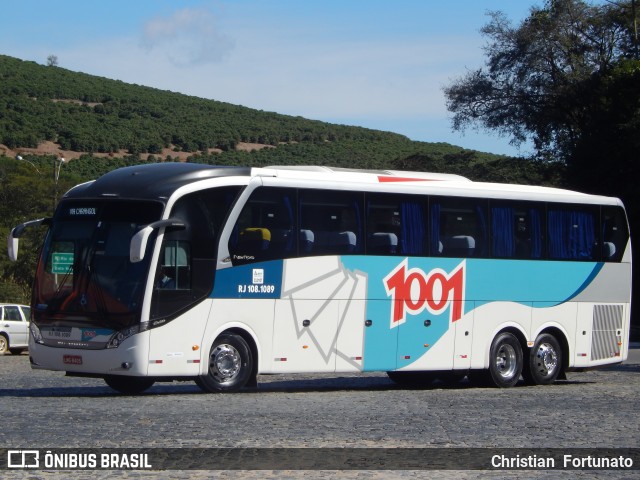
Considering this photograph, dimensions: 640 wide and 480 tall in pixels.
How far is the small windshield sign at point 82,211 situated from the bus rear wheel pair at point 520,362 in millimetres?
7860

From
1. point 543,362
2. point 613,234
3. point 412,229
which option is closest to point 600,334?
point 543,362

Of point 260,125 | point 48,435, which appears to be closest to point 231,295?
point 48,435

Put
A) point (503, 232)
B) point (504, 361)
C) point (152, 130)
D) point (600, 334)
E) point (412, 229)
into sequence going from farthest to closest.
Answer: point (152, 130)
point (600, 334)
point (504, 361)
point (503, 232)
point (412, 229)

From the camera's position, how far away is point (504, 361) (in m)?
21.9

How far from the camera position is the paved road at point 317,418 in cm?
1175

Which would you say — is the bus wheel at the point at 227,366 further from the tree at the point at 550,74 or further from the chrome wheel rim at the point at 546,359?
the tree at the point at 550,74

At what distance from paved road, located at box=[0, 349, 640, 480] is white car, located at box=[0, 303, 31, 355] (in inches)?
613

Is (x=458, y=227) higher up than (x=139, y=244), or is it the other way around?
(x=458, y=227)

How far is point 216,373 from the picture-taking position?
18.1m

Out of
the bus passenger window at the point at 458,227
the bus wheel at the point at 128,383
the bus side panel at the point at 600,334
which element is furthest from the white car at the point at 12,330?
the bus side panel at the point at 600,334

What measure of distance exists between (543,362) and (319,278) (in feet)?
18.2

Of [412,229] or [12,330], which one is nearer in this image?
[412,229]

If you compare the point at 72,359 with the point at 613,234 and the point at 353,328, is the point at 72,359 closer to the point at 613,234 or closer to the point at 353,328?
the point at 353,328

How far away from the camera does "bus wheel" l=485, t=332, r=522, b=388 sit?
70.7 ft
